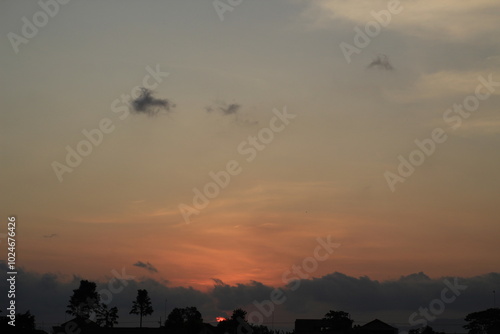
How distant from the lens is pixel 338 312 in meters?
162

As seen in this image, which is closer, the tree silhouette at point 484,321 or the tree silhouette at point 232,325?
the tree silhouette at point 232,325

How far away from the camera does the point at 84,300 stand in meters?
151

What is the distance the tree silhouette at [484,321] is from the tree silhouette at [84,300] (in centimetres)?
8194

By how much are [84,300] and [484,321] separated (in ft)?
287

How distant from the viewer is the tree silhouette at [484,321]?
15100 centimetres

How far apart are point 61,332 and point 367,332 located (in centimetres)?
5809

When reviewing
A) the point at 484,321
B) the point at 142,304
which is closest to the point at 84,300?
the point at 142,304

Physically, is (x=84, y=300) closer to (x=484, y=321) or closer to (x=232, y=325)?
(x=232, y=325)

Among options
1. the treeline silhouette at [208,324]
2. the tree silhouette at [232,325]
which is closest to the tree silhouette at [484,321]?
the treeline silhouette at [208,324]

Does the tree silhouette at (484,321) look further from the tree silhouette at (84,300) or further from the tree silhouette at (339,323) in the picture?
the tree silhouette at (84,300)

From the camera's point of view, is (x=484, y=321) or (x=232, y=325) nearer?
(x=232, y=325)

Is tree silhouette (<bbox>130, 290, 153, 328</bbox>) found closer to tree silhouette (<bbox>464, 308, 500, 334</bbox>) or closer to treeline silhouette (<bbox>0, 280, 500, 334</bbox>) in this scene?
treeline silhouette (<bbox>0, 280, 500, 334</bbox>)

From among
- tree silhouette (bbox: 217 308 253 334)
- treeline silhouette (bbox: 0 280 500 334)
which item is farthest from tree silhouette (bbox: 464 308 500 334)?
tree silhouette (bbox: 217 308 253 334)

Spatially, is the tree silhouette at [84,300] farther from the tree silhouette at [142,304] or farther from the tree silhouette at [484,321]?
the tree silhouette at [484,321]
